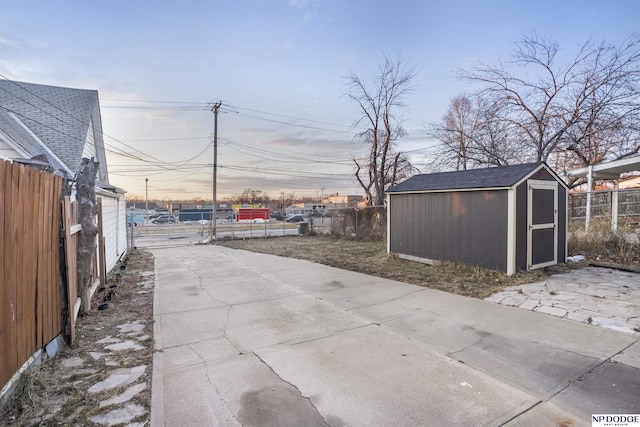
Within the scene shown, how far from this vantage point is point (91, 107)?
10.4 metres

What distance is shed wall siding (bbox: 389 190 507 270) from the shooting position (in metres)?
7.00

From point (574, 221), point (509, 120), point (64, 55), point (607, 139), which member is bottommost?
point (574, 221)

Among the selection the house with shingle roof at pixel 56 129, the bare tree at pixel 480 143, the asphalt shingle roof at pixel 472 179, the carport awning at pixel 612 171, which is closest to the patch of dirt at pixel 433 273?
the asphalt shingle roof at pixel 472 179

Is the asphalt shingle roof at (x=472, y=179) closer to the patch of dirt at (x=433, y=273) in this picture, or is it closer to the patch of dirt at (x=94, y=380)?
the patch of dirt at (x=433, y=273)

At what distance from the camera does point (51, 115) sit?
30.7ft

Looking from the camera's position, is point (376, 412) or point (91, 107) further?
point (91, 107)

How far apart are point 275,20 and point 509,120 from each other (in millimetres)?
11067

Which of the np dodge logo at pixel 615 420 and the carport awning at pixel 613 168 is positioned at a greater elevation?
the carport awning at pixel 613 168

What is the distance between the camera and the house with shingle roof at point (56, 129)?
7059 millimetres

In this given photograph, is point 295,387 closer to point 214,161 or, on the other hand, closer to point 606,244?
point 606,244

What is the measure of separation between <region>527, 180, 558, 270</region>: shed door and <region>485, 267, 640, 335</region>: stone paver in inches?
23.6

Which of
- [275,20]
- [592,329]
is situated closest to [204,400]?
[592,329]

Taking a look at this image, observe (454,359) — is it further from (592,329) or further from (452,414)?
(592,329)

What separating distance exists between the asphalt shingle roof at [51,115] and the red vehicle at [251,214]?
933 cm
